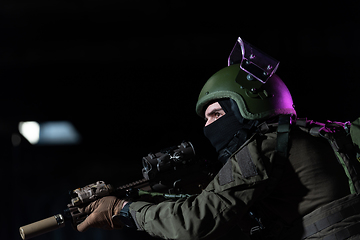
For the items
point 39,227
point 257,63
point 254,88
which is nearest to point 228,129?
point 254,88

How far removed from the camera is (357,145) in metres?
1.44

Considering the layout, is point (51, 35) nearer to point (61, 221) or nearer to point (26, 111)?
point (26, 111)

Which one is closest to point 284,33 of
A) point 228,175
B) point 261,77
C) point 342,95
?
point 342,95

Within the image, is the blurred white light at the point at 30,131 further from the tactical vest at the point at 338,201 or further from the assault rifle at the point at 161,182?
the tactical vest at the point at 338,201

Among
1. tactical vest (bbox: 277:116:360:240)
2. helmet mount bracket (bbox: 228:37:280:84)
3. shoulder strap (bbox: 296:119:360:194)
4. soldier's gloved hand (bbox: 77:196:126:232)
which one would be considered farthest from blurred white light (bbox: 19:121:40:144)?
shoulder strap (bbox: 296:119:360:194)

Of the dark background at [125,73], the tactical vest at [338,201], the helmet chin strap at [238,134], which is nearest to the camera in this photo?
the tactical vest at [338,201]

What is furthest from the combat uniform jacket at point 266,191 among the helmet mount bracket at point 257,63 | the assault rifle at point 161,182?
the assault rifle at point 161,182

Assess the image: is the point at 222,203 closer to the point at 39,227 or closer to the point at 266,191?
the point at 266,191

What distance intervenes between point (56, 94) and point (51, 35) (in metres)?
0.57

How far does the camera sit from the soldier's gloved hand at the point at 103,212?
2008 millimetres

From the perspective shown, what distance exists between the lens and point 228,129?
6.20 feet

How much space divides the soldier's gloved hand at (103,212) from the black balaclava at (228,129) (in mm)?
776

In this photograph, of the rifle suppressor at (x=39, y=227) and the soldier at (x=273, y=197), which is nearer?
the soldier at (x=273, y=197)

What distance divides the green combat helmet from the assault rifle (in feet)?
1.70
